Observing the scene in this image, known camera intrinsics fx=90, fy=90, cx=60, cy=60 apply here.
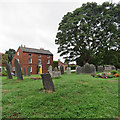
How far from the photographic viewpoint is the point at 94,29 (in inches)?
1026

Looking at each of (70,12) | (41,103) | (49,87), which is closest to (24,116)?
(41,103)

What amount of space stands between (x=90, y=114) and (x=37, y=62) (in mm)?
29288

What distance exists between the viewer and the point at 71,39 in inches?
998

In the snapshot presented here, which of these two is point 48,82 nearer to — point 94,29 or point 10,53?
point 94,29

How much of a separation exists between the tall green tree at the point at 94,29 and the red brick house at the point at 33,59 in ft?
32.5

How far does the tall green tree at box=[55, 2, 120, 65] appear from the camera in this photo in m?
23.2

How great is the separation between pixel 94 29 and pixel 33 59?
21.2 m

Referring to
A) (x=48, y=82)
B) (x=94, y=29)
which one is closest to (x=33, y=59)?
(x=94, y=29)

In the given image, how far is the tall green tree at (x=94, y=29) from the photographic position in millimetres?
23172

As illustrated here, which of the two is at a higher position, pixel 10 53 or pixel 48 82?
pixel 10 53

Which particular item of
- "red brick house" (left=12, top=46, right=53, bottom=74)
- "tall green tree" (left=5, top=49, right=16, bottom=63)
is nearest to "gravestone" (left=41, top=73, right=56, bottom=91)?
"red brick house" (left=12, top=46, right=53, bottom=74)

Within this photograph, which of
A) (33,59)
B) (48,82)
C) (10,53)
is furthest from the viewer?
(10,53)

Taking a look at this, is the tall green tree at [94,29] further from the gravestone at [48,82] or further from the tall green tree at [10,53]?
the tall green tree at [10,53]

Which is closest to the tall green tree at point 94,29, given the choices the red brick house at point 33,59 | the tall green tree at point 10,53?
the red brick house at point 33,59
